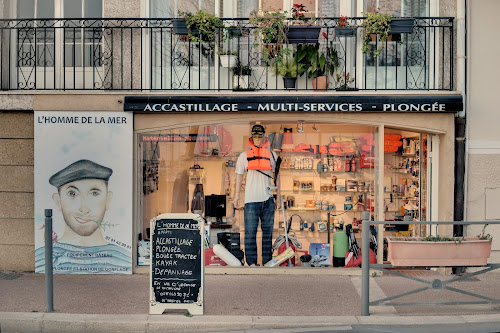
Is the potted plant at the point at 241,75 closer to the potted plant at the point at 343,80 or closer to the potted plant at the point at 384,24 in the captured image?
the potted plant at the point at 343,80

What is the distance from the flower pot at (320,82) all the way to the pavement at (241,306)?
3.25 metres

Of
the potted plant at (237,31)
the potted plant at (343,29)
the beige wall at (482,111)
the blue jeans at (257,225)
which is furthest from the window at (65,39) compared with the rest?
the beige wall at (482,111)

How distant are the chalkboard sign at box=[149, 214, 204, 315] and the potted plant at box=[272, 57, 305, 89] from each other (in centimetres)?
386

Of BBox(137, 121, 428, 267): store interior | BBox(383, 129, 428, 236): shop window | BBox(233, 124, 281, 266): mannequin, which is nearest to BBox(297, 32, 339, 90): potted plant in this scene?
BBox(137, 121, 428, 267): store interior

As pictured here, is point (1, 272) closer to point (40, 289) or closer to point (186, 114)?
point (40, 289)

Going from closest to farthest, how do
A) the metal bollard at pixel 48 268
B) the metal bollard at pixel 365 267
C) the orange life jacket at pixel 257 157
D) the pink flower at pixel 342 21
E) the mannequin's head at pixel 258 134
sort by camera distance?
the metal bollard at pixel 365 267, the metal bollard at pixel 48 268, the pink flower at pixel 342 21, the mannequin's head at pixel 258 134, the orange life jacket at pixel 257 157

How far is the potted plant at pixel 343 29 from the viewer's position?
1104cm

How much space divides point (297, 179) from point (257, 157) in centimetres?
85

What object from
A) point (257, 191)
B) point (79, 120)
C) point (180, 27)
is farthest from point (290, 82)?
A: point (79, 120)

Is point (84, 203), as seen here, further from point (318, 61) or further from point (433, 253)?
point (433, 253)

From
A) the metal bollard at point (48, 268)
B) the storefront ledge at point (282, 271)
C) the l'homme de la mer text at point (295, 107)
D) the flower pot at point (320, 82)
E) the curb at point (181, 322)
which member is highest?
the flower pot at point (320, 82)

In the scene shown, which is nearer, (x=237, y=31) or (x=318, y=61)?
(x=237, y=31)

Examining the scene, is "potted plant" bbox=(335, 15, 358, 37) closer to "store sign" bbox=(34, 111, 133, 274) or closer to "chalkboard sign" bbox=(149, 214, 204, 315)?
"store sign" bbox=(34, 111, 133, 274)

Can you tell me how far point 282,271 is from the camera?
1131 cm
